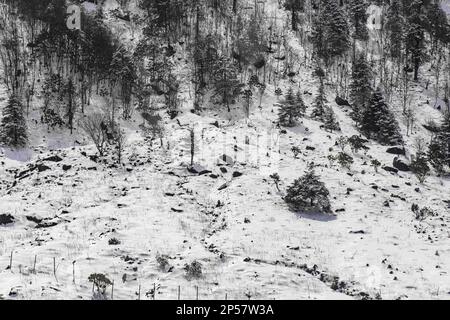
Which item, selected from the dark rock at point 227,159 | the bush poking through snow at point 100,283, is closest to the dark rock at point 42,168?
the dark rock at point 227,159

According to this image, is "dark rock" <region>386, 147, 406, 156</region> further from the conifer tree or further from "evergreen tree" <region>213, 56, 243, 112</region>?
the conifer tree

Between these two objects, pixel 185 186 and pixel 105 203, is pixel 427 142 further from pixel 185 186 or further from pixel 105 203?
pixel 105 203

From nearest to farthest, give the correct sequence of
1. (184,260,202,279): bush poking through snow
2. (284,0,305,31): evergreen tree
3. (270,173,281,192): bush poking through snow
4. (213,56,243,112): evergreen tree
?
(184,260,202,279): bush poking through snow < (270,173,281,192): bush poking through snow < (213,56,243,112): evergreen tree < (284,0,305,31): evergreen tree

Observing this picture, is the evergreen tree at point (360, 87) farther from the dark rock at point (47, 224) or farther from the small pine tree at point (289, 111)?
the dark rock at point (47, 224)

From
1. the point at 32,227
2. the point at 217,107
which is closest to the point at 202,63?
the point at 217,107

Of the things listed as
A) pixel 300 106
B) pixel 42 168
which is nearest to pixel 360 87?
pixel 300 106

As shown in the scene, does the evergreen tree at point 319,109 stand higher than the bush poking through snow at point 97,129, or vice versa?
the evergreen tree at point 319,109

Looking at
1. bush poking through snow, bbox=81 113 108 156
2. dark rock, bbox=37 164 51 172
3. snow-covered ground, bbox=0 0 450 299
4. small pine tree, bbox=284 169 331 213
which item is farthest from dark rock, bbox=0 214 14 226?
small pine tree, bbox=284 169 331 213
